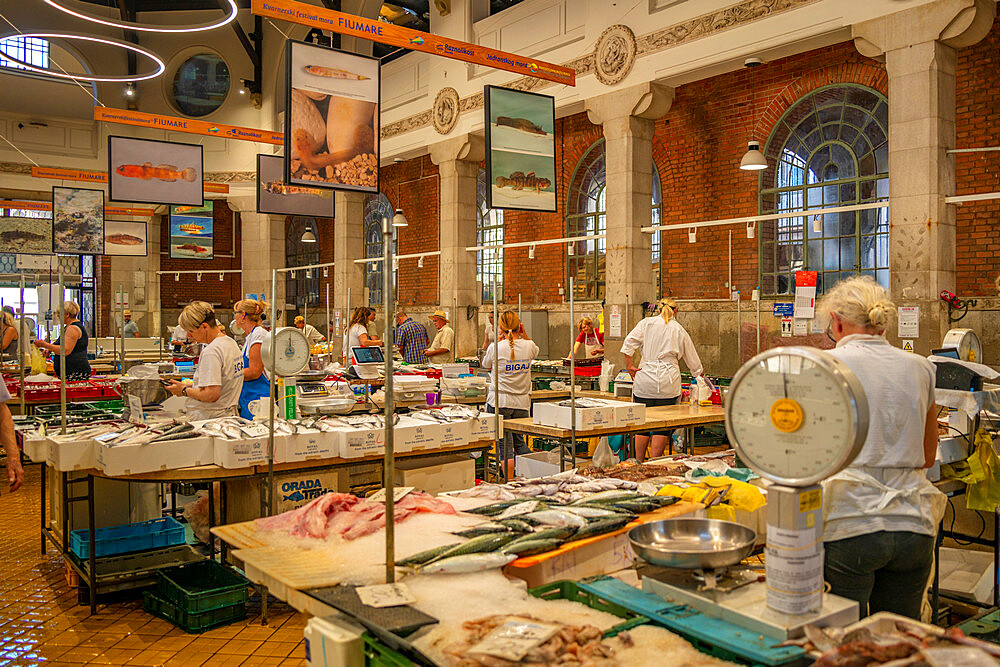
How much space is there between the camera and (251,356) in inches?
262

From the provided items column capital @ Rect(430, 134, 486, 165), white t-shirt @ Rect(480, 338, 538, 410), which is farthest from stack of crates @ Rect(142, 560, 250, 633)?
column capital @ Rect(430, 134, 486, 165)

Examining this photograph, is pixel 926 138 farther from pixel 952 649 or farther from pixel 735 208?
pixel 952 649

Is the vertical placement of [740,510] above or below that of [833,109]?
below

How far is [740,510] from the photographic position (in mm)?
3885

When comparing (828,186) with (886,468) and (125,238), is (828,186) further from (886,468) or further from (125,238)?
(125,238)

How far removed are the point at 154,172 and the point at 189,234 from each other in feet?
24.8

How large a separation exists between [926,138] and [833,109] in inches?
145

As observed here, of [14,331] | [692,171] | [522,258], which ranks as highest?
[692,171]

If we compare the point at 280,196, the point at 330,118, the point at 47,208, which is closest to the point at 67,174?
the point at 47,208

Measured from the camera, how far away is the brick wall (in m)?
10.1

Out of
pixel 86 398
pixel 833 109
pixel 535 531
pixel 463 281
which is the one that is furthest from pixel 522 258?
pixel 535 531

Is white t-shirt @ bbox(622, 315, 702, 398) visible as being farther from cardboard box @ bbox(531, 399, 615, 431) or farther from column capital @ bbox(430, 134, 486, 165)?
column capital @ bbox(430, 134, 486, 165)

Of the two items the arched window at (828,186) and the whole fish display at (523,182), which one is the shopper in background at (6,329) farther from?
the arched window at (828,186)

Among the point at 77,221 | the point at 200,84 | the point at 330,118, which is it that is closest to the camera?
the point at 330,118
